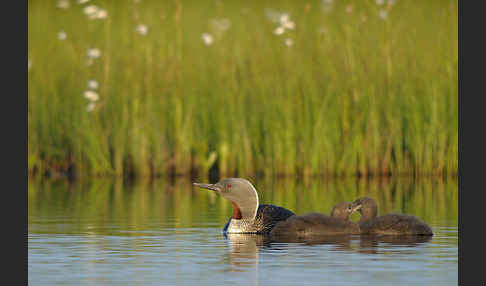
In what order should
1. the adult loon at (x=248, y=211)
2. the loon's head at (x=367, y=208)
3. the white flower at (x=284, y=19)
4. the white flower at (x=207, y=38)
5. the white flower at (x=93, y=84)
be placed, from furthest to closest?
the white flower at (x=207, y=38) → the white flower at (x=93, y=84) → the white flower at (x=284, y=19) → the loon's head at (x=367, y=208) → the adult loon at (x=248, y=211)

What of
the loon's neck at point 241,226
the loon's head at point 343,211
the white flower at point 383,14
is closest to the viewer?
the loon's neck at point 241,226

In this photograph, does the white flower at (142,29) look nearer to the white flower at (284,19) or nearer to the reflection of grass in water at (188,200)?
the white flower at (284,19)

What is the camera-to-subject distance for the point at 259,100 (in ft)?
53.4

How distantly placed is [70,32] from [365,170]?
5599mm

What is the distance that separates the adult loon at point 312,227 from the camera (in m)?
10.1

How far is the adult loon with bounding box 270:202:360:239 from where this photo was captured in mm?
10078

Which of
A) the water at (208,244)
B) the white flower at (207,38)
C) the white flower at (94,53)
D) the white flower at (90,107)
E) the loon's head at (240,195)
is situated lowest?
the water at (208,244)

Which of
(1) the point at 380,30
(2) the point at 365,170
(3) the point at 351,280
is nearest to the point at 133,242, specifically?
(3) the point at 351,280

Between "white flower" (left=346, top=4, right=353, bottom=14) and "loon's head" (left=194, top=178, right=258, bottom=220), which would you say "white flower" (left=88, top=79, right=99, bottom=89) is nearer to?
"white flower" (left=346, top=4, right=353, bottom=14)

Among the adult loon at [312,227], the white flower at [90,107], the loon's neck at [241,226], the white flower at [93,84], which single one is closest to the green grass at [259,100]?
the white flower at [90,107]

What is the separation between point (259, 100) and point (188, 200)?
298cm

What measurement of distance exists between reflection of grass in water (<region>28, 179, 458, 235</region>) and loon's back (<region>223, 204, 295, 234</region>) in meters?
0.57

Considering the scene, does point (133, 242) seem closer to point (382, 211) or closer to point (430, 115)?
point (382, 211)

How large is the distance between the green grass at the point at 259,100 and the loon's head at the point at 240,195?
5.03m
